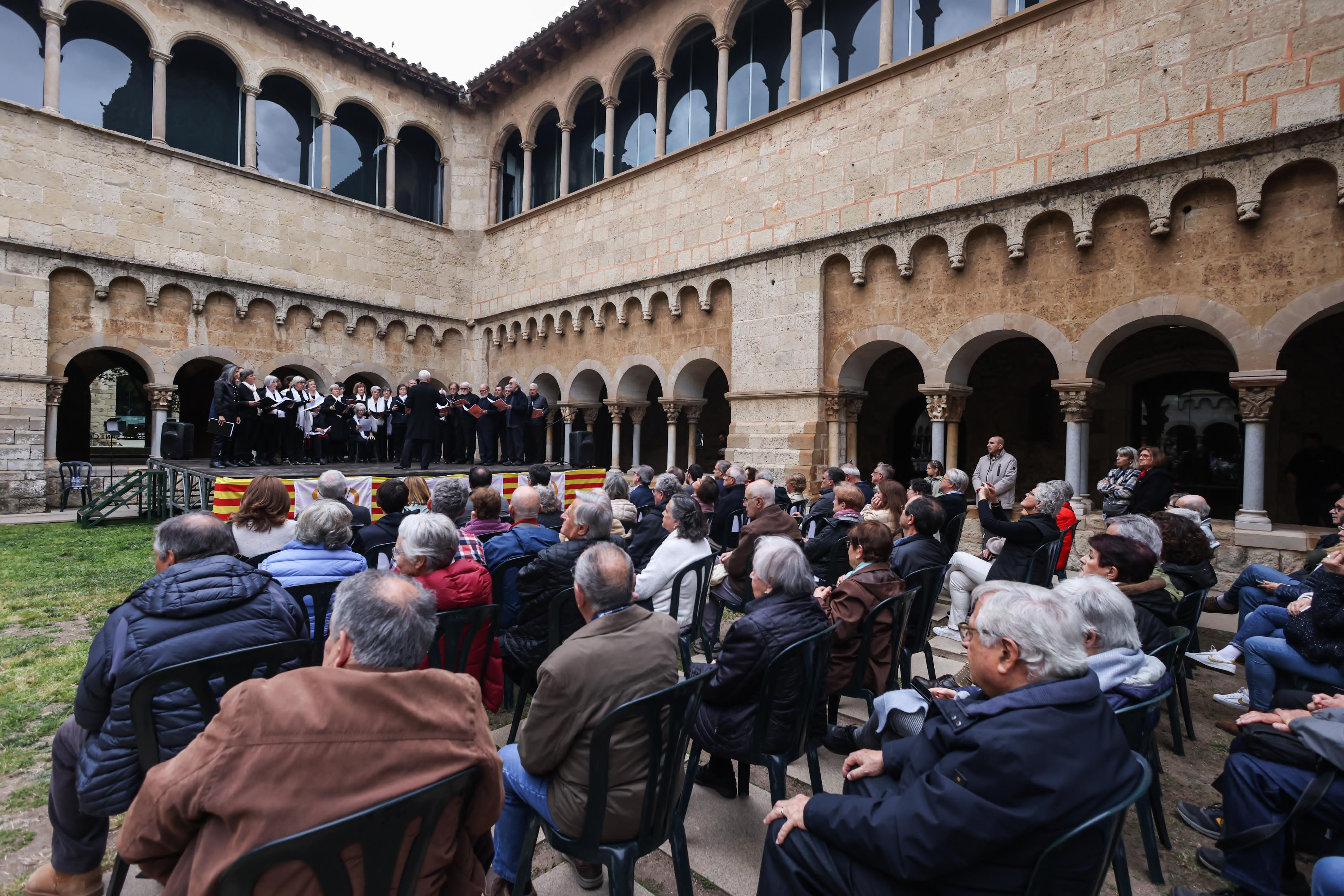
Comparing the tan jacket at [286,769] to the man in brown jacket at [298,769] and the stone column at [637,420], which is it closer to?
the man in brown jacket at [298,769]

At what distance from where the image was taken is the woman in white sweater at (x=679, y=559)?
362 centimetres

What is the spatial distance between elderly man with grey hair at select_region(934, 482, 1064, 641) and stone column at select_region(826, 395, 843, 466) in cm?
449

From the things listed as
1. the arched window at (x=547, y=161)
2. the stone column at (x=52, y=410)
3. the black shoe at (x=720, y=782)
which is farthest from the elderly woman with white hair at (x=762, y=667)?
the arched window at (x=547, y=161)

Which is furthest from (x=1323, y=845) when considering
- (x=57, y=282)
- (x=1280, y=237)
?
(x=57, y=282)

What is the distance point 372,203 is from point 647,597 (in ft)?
44.5

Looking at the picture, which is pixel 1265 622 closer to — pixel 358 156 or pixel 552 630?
pixel 552 630

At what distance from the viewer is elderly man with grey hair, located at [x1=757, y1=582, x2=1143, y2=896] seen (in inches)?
54.5

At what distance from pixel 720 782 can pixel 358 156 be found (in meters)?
15.2

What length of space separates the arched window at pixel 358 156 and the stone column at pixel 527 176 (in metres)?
2.85

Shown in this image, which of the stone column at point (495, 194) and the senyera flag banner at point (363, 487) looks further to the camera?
the stone column at point (495, 194)

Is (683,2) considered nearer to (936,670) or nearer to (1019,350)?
(1019,350)

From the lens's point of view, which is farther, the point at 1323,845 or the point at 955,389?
the point at 955,389

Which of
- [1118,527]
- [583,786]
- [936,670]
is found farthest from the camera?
[936,670]

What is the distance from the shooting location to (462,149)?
1523cm
